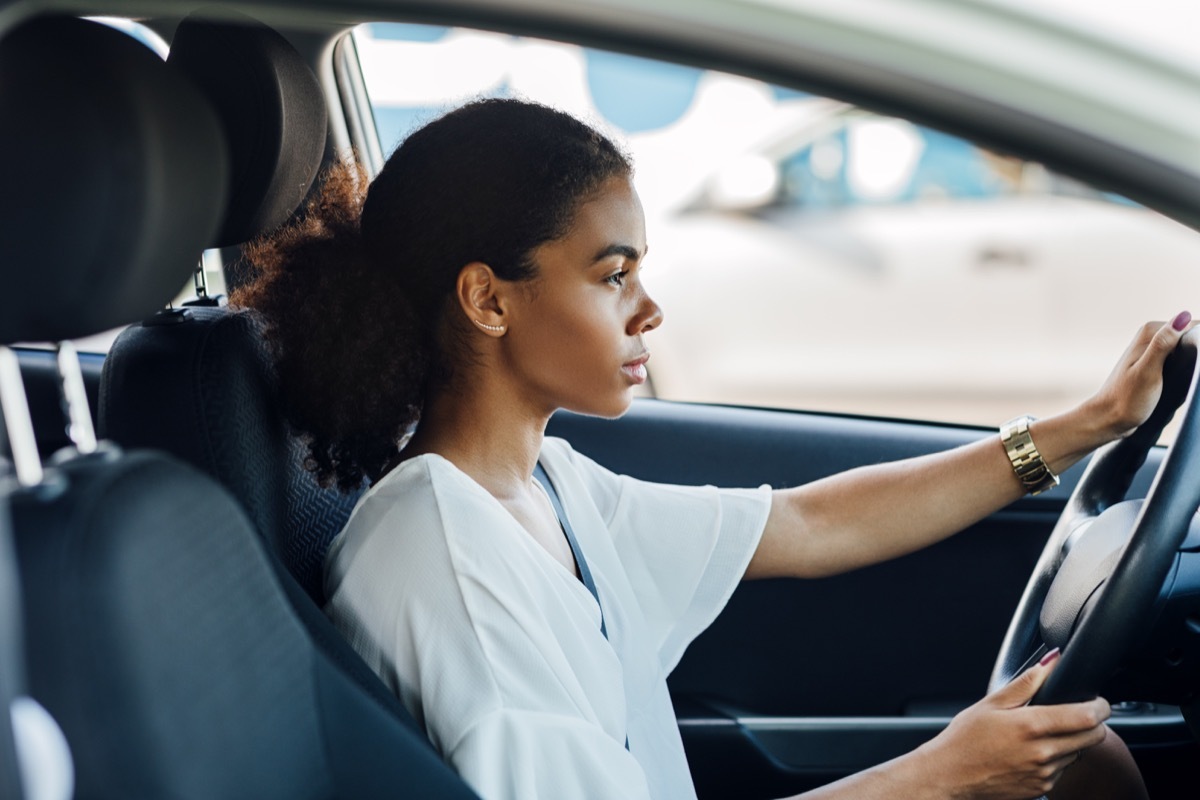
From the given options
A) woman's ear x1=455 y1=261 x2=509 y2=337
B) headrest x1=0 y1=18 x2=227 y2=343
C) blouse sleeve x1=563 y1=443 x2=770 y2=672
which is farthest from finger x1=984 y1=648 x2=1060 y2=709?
headrest x1=0 y1=18 x2=227 y2=343

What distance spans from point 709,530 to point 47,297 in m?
0.84

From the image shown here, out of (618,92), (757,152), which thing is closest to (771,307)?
(757,152)

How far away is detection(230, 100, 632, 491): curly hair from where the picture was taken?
4.16 feet

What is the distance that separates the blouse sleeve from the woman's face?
24cm

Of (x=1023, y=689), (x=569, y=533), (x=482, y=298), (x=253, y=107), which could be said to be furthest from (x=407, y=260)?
(x=1023, y=689)

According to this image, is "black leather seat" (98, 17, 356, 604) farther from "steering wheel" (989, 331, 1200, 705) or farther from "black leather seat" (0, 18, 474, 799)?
"steering wheel" (989, 331, 1200, 705)

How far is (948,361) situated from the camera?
4988 millimetres

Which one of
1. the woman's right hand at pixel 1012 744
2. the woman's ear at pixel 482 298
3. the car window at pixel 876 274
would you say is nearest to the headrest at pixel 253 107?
the woman's ear at pixel 482 298

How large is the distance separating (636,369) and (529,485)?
0.17m

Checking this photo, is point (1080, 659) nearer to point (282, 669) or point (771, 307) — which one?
point (282, 669)

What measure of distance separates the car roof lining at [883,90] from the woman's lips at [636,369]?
542 millimetres

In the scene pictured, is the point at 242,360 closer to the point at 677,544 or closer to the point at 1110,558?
the point at 677,544

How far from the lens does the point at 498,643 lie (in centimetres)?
109

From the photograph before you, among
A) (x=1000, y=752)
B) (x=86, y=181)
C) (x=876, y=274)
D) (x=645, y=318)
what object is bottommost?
(x=876, y=274)
